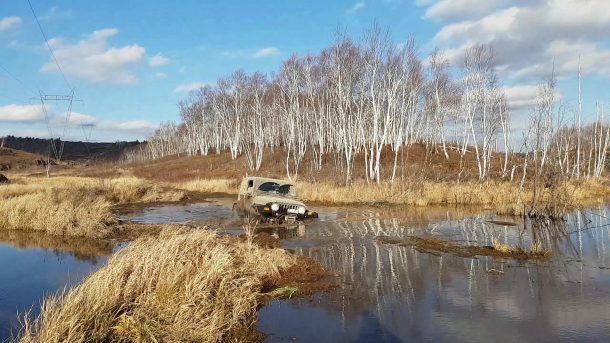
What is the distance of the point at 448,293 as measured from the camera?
9.02 metres

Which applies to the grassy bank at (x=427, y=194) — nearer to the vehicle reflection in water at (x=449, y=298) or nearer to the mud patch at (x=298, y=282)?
the vehicle reflection in water at (x=449, y=298)

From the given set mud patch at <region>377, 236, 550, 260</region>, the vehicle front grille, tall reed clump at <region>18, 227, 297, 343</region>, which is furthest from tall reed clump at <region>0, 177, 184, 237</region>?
mud patch at <region>377, 236, 550, 260</region>

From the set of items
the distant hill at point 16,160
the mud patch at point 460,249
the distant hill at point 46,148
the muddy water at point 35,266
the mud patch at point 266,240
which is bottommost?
the muddy water at point 35,266

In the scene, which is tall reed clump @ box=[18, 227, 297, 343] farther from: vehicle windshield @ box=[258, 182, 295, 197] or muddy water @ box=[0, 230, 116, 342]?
vehicle windshield @ box=[258, 182, 295, 197]

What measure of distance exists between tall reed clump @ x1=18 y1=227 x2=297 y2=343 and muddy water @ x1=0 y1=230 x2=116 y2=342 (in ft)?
3.13

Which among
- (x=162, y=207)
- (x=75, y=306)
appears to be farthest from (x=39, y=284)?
(x=162, y=207)

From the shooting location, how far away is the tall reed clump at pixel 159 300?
5.89 m

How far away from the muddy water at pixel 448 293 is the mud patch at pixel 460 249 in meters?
0.42

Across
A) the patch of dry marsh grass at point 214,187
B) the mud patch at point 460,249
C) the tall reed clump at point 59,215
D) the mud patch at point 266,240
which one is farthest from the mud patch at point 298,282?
the patch of dry marsh grass at point 214,187

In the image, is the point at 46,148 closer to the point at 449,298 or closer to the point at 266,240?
the point at 266,240

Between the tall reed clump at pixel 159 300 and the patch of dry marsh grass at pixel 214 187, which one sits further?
the patch of dry marsh grass at pixel 214 187

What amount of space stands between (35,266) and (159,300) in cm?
683

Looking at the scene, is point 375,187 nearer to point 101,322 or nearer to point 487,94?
point 487,94

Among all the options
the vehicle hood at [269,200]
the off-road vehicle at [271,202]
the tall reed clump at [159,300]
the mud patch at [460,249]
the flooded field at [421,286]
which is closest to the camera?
the tall reed clump at [159,300]
